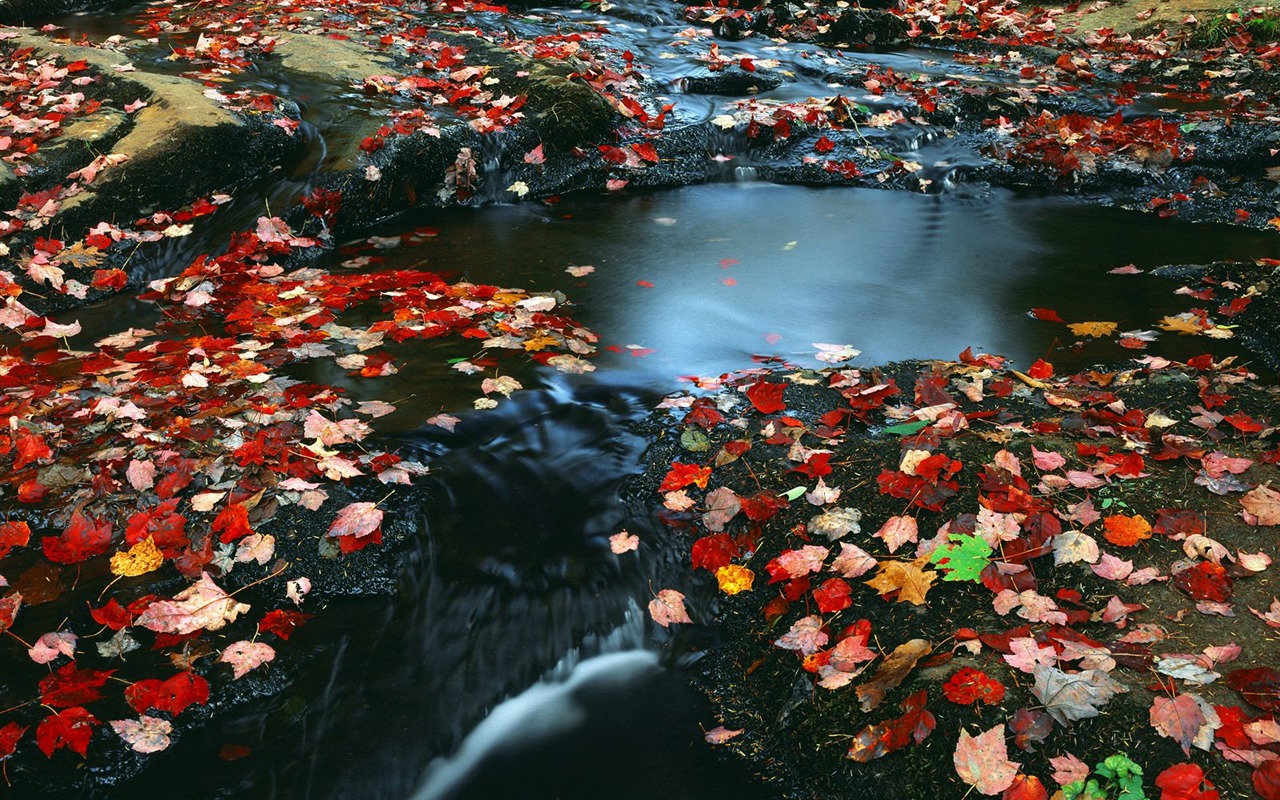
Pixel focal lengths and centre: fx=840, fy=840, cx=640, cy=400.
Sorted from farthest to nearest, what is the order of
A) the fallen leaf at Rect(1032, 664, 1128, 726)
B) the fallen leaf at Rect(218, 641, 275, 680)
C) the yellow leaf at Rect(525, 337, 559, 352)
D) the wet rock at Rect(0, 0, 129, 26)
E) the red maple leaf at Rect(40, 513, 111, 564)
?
the wet rock at Rect(0, 0, 129, 26)
the yellow leaf at Rect(525, 337, 559, 352)
the red maple leaf at Rect(40, 513, 111, 564)
the fallen leaf at Rect(218, 641, 275, 680)
the fallen leaf at Rect(1032, 664, 1128, 726)

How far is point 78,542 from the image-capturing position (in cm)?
334

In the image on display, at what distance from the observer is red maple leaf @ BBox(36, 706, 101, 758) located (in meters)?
2.77

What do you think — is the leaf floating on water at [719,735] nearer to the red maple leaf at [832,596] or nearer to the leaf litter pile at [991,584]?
the leaf litter pile at [991,584]

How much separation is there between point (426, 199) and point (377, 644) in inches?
204

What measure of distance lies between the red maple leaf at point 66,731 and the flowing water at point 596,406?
25 centimetres

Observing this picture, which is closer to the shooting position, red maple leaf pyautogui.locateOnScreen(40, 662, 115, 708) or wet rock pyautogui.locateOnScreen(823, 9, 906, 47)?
red maple leaf pyautogui.locateOnScreen(40, 662, 115, 708)

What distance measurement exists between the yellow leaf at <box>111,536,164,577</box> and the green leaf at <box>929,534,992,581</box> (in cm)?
300

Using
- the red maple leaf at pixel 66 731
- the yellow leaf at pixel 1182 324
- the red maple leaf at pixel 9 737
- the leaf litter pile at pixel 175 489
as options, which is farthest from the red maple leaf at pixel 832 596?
the yellow leaf at pixel 1182 324

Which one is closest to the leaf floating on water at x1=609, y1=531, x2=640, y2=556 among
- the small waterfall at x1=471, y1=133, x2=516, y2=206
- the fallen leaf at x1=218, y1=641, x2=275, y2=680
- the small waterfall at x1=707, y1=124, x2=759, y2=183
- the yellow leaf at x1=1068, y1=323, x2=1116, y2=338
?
the fallen leaf at x1=218, y1=641, x2=275, y2=680

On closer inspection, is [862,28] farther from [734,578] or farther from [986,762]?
[986,762]

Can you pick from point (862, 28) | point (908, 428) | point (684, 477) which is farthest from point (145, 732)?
point (862, 28)

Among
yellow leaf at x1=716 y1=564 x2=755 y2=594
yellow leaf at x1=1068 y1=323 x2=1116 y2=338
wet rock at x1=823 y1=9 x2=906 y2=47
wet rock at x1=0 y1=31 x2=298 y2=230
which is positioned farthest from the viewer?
wet rock at x1=823 y1=9 x2=906 y2=47

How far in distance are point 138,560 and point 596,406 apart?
224 cm

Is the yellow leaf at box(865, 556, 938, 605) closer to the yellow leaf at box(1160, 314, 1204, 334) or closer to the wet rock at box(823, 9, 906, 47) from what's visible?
the yellow leaf at box(1160, 314, 1204, 334)
